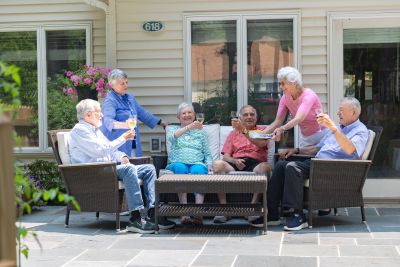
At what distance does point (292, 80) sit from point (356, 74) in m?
1.26

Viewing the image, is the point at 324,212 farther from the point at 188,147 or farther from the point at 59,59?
the point at 59,59

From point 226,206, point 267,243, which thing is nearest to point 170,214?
point 226,206

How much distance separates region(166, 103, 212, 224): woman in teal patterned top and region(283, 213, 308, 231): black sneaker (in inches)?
36.2

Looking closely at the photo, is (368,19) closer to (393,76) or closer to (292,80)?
(393,76)

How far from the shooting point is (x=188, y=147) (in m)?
6.25

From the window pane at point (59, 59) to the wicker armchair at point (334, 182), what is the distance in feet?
10.0

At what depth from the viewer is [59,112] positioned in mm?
7402

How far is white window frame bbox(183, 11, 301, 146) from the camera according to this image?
689 centimetres

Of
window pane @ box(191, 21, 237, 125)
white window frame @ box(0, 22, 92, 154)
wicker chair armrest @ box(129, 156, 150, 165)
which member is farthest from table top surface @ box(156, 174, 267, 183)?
white window frame @ box(0, 22, 92, 154)

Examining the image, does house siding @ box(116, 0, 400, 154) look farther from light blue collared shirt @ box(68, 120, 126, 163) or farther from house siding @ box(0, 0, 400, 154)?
light blue collared shirt @ box(68, 120, 126, 163)

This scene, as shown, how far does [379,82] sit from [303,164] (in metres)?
1.64

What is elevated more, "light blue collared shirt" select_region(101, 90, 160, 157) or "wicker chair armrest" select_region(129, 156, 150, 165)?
"light blue collared shirt" select_region(101, 90, 160, 157)

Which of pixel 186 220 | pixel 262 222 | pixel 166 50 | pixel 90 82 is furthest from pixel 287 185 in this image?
pixel 90 82

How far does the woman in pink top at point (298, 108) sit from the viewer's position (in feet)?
19.4
